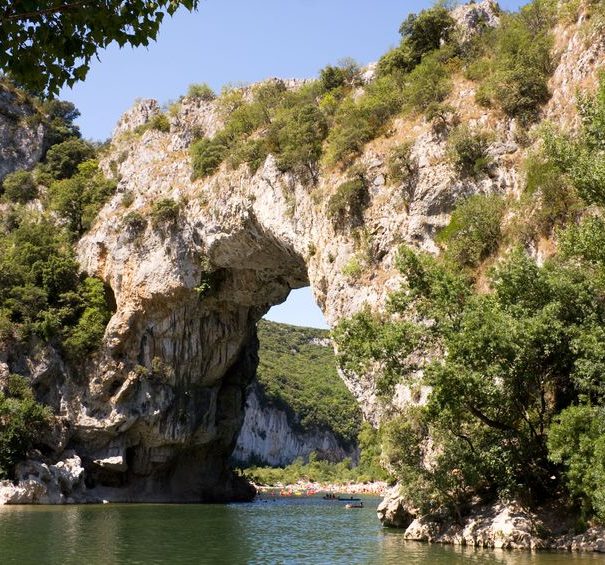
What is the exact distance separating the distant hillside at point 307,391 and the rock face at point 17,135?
5887 centimetres

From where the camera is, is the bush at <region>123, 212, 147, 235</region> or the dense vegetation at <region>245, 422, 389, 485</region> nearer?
the bush at <region>123, 212, 147, 235</region>

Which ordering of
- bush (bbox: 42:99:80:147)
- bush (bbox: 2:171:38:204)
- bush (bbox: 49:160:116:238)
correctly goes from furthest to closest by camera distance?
bush (bbox: 42:99:80:147)
bush (bbox: 2:171:38:204)
bush (bbox: 49:160:116:238)

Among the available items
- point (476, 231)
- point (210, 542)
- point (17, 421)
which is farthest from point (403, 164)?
point (17, 421)

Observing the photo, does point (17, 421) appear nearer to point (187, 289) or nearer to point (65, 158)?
point (187, 289)

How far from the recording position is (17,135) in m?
53.3

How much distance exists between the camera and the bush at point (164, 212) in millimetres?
38938

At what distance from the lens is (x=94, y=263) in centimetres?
4294

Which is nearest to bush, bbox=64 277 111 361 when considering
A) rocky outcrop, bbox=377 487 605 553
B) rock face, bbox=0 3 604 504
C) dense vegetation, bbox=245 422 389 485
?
rock face, bbox=0 3 604 504

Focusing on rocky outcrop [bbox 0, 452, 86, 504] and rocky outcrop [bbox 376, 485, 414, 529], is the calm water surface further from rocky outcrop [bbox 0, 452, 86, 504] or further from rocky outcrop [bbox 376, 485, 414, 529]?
rocky outcrop [bbox 0, 452, 86, 504]

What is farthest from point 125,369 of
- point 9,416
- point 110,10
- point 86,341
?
point 110,10

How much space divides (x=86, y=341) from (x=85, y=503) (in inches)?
370

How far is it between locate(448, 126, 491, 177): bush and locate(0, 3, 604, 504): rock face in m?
2.04

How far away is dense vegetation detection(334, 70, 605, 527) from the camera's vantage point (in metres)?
15.8

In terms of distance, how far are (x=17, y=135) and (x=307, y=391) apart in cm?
7590
